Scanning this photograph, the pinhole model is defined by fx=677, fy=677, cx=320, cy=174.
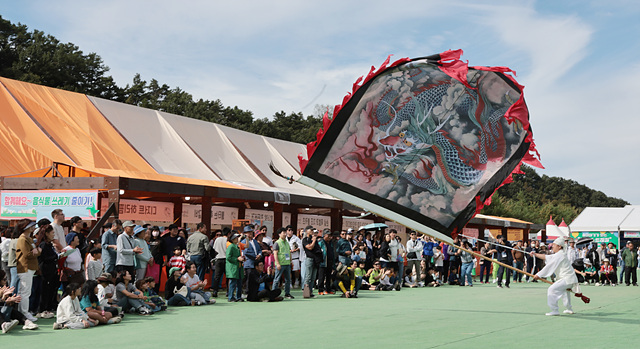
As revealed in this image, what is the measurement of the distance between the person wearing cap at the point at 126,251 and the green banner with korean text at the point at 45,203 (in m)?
2.80

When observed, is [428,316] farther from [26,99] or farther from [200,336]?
[26,99]

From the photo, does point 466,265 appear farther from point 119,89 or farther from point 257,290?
point 119,89

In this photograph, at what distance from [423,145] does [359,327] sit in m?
3.49

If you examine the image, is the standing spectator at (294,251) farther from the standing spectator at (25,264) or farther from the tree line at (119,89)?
the tree line at (119,89)

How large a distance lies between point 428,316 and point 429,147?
2.99 m

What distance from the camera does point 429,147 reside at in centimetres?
1189

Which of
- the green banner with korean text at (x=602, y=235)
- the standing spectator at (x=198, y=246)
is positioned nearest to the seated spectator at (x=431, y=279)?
the standing spectator at (x=198, y=246)

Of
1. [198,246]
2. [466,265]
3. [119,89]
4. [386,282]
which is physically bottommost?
[386,282]

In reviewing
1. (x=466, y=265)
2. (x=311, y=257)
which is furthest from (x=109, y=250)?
(x=466, y=265)

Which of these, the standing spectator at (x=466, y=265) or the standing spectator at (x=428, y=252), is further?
the standing spectator at (x=466, y=265)

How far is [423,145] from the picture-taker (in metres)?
11.9

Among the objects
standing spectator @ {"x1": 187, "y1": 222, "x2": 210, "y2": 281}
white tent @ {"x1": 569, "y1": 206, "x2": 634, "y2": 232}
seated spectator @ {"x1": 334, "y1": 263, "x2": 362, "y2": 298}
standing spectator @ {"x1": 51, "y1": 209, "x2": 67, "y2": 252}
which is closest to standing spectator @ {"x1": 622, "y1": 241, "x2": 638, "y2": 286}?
seated spectator @ {"x1": 334, "y1": 263, "x2": 362, "y2": 298}

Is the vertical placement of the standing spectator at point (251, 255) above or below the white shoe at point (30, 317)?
above

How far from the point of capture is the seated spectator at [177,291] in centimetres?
1377
